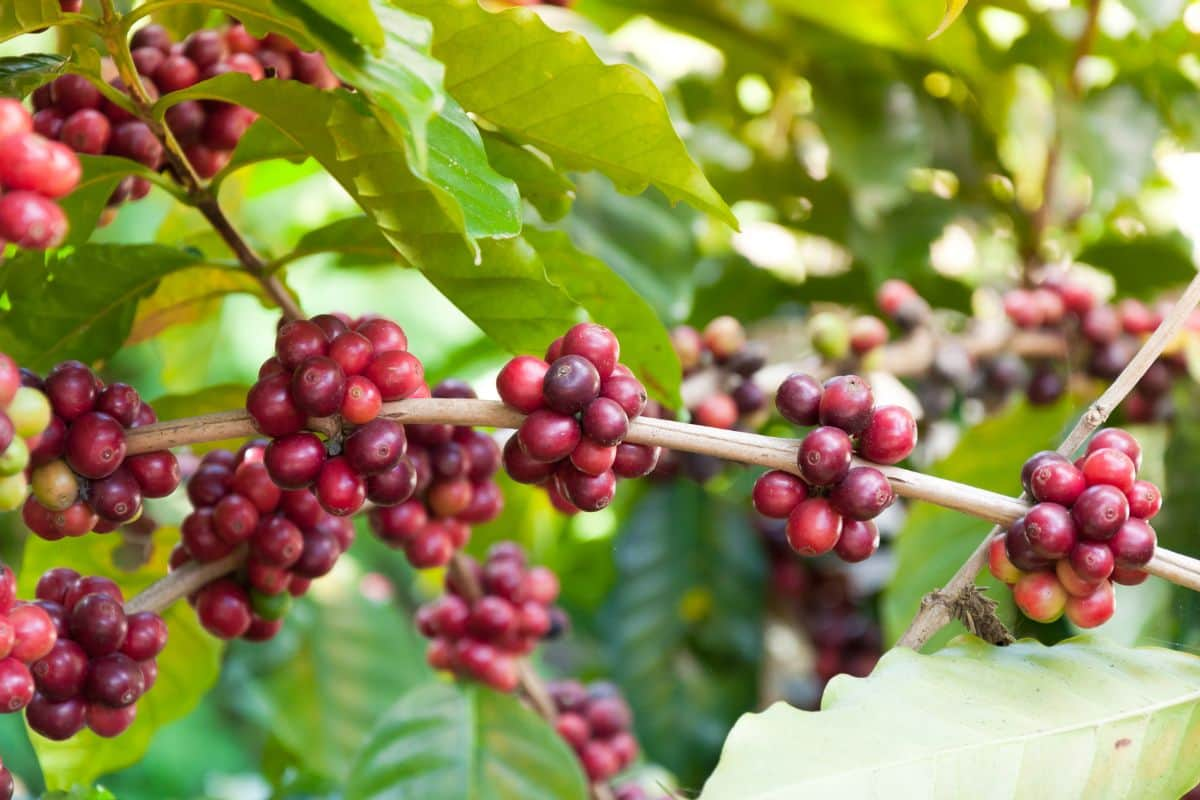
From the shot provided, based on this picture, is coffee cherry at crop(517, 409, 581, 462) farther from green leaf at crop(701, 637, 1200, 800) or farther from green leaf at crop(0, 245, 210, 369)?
green leaf at crop(0, 245, 210, 369)

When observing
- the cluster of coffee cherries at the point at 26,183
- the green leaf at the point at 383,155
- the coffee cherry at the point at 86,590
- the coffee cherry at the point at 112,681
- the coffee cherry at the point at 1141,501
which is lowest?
the coffee cherry at the point at 112,681

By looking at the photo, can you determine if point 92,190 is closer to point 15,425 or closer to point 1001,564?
point 15,425

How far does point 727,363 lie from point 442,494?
506 mm

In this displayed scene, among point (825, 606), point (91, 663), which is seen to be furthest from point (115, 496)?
point (825, 606)

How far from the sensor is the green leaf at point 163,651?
49.7 inches

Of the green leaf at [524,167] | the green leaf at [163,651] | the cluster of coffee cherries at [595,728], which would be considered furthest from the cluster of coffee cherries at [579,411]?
the cluster of coffee cherries at [595,728]

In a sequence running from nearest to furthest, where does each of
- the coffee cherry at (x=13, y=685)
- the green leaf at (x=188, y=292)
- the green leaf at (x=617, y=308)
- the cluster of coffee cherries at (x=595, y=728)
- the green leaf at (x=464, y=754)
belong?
the coffee cherry at (x=13, y=685)
the green leaf at (x=617, y=308)
the green leaf at (x=188, y=292)
the green leaf at (x=464, y=754)
the cluster of coffee cherries at (x=595, y=728)

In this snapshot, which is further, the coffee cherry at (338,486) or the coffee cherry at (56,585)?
the coffee cherry at (56,585)

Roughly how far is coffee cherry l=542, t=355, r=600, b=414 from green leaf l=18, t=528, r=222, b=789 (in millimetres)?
624

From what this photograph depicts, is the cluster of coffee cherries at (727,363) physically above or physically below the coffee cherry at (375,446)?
below

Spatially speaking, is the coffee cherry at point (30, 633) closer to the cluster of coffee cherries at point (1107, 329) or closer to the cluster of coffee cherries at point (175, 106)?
the cluster of coffee cherries at point (175, 106)

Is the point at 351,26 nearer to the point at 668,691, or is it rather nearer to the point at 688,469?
the point at 688,469

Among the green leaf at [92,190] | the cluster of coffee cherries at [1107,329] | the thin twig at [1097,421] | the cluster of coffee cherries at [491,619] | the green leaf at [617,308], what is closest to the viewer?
the thin twig at [1097,421]

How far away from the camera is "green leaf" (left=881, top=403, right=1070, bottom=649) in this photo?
1.50m
